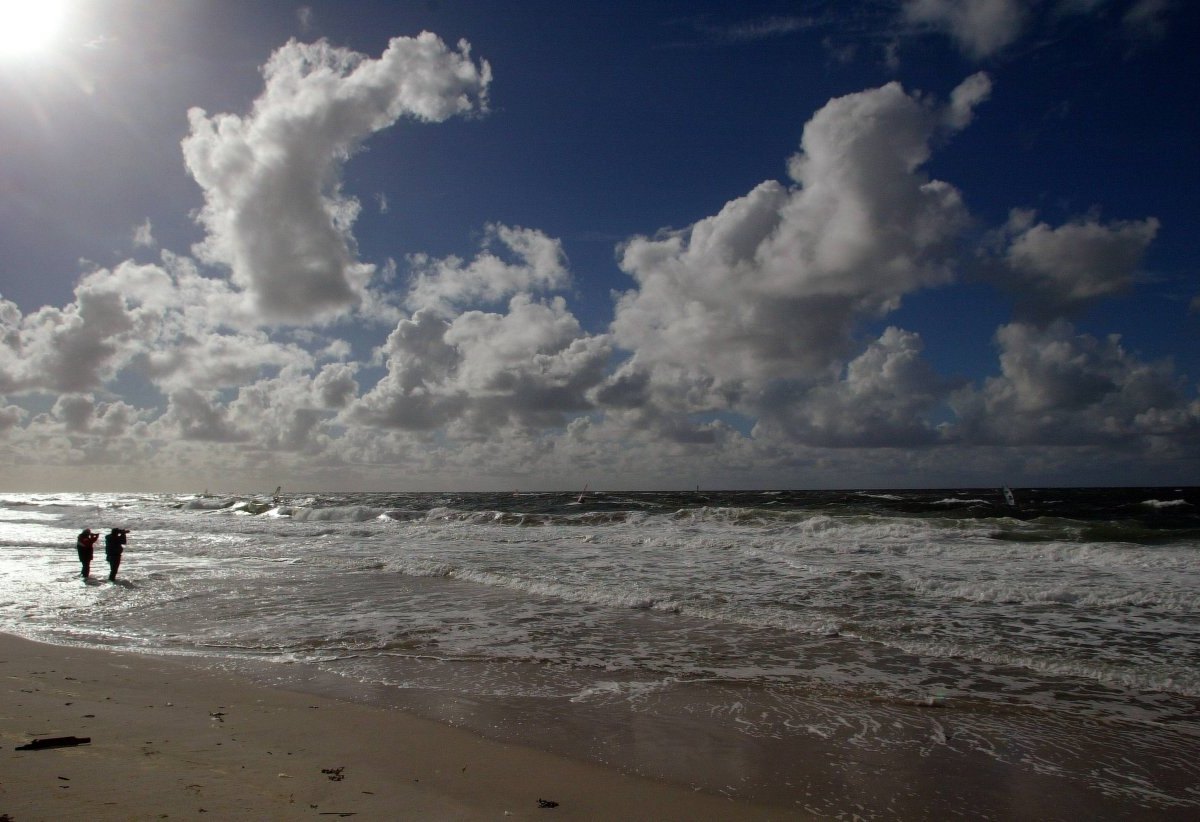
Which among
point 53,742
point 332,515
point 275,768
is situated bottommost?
point 332,515

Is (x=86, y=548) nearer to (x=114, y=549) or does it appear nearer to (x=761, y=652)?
(x=114, y=549)

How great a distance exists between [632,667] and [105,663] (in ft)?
23.4

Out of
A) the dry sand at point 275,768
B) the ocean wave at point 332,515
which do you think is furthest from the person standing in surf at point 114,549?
the ocean wave at point 332,515

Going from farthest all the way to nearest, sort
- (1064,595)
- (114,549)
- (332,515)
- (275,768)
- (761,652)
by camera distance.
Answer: (332,515) < (114,549) < (1064,595) < (761,652) < (275,768)

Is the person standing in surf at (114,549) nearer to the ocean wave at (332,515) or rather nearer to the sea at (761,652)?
the sea at (761,652)

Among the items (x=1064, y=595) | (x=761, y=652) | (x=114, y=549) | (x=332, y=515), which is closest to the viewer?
(x=761, y=652)

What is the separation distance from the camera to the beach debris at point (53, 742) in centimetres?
495

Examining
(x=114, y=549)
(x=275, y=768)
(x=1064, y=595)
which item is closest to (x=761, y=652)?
(x=275, y=768)

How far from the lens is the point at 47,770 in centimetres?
453

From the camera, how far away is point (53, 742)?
513 cm

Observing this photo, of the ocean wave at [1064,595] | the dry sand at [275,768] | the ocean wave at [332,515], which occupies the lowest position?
the ocean wave at [332,515]

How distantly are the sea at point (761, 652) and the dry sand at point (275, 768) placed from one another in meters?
0.51

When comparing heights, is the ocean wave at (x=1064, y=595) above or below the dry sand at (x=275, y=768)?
below

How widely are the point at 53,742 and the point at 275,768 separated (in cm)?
183
